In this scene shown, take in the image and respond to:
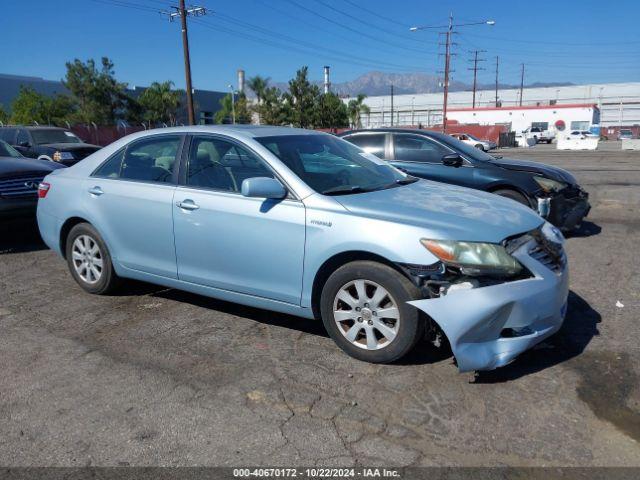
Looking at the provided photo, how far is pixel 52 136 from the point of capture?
581 inches

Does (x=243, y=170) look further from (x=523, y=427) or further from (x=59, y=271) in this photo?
(x=59, y=271)

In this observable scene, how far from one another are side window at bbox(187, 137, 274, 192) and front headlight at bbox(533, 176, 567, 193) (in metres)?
4.71

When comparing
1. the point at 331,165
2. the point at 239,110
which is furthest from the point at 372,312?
the point at 239,110

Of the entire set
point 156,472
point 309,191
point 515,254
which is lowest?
point 156,472

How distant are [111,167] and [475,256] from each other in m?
3.41

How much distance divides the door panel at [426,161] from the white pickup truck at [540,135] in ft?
186

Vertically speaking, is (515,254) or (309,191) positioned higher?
(309,191)

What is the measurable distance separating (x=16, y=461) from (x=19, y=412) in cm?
52

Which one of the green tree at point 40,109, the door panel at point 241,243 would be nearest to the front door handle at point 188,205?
the door panel at point 241,243

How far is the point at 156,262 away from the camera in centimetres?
461

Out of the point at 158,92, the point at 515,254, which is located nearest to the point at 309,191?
the point at 515,254

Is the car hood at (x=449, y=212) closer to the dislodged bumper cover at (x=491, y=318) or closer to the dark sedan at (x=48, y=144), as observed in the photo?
the dislodged bumper cover at (x=491, y=318)

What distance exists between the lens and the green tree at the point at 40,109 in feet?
138

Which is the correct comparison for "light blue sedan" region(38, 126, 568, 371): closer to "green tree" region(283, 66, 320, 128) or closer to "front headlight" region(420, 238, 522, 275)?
"front headlight" region(420, 238, 522, 275)
